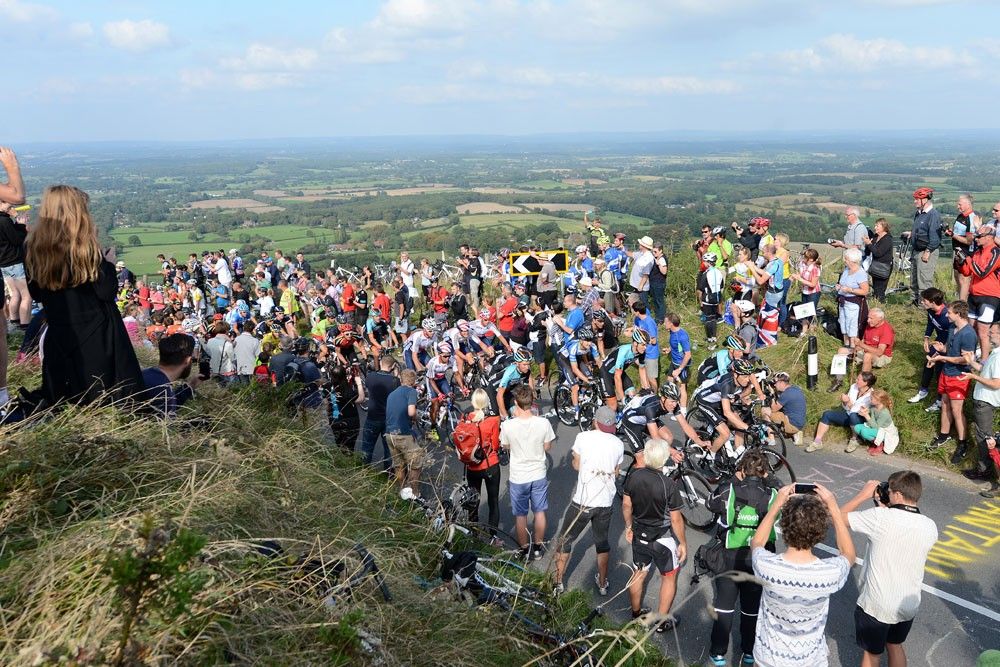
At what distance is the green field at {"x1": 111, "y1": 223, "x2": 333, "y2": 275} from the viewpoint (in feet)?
174

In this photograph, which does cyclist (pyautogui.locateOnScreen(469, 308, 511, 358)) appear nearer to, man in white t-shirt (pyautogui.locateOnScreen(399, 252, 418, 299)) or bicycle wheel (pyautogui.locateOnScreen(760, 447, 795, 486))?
man in white t-shirt (pyautogui.locateOnScreen(399, 252, 418, 299))

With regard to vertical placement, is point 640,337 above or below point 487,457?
above

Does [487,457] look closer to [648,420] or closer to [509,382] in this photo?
[648,420]

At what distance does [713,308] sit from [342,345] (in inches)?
265

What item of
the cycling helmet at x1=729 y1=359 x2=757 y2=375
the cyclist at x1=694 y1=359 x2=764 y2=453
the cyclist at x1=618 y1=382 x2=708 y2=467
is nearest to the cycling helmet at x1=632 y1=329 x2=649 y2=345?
the cyclist at x1=694 y1=359 x2=764 y2=453

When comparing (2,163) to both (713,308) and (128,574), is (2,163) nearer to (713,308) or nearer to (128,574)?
(128,574)

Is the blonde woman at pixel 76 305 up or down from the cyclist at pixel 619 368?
up

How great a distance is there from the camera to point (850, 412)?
943 cm

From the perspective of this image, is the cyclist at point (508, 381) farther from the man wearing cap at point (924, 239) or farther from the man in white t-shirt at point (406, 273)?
the man wearing cap at point (924, 239)

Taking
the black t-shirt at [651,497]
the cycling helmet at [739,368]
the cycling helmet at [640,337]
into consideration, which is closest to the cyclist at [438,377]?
the cycling helmet at [640,337]

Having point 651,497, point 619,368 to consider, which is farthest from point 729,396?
point 651,497

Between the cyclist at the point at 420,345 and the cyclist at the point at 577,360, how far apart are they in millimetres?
2186

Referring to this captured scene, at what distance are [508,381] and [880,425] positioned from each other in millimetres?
5139

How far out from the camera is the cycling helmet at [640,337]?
10211 millimetres
